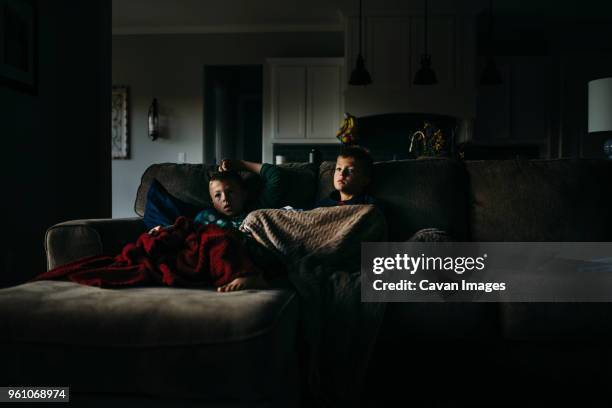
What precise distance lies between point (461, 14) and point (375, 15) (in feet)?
3.02

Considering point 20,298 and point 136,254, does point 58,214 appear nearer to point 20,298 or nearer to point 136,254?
point 136,254

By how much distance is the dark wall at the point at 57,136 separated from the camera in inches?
108

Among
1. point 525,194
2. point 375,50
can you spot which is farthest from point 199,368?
point 375,50

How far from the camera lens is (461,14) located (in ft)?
18.0

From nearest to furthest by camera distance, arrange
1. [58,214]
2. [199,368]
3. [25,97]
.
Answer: [199,368]
[25,97]
[58,214]

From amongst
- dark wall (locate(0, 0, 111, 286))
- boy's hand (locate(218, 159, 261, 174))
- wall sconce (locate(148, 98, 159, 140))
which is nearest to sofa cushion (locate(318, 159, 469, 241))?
boy's hand (locate(218, 159, 261, 174))

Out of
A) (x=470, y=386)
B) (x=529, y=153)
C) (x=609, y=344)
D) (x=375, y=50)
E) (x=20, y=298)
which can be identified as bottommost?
(x=470, y=386)

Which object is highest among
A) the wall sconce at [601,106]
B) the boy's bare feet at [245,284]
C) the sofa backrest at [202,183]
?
the wall sconce at [601,106]

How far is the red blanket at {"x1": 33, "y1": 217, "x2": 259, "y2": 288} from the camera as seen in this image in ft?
5.06

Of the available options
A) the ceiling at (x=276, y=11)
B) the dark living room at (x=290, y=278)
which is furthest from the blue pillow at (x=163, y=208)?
the ceiling at (x=276, y=11)

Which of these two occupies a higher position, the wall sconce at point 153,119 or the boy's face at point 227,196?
the wall sconce at point 153,119

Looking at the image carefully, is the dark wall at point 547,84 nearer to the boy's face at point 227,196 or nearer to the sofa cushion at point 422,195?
the sofa cushion at point 422,195

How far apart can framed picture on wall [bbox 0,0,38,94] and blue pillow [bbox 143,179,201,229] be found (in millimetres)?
1145

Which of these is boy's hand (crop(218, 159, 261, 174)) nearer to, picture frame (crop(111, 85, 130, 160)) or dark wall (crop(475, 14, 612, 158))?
dark wall (crop(475, 14, 612, 158))
